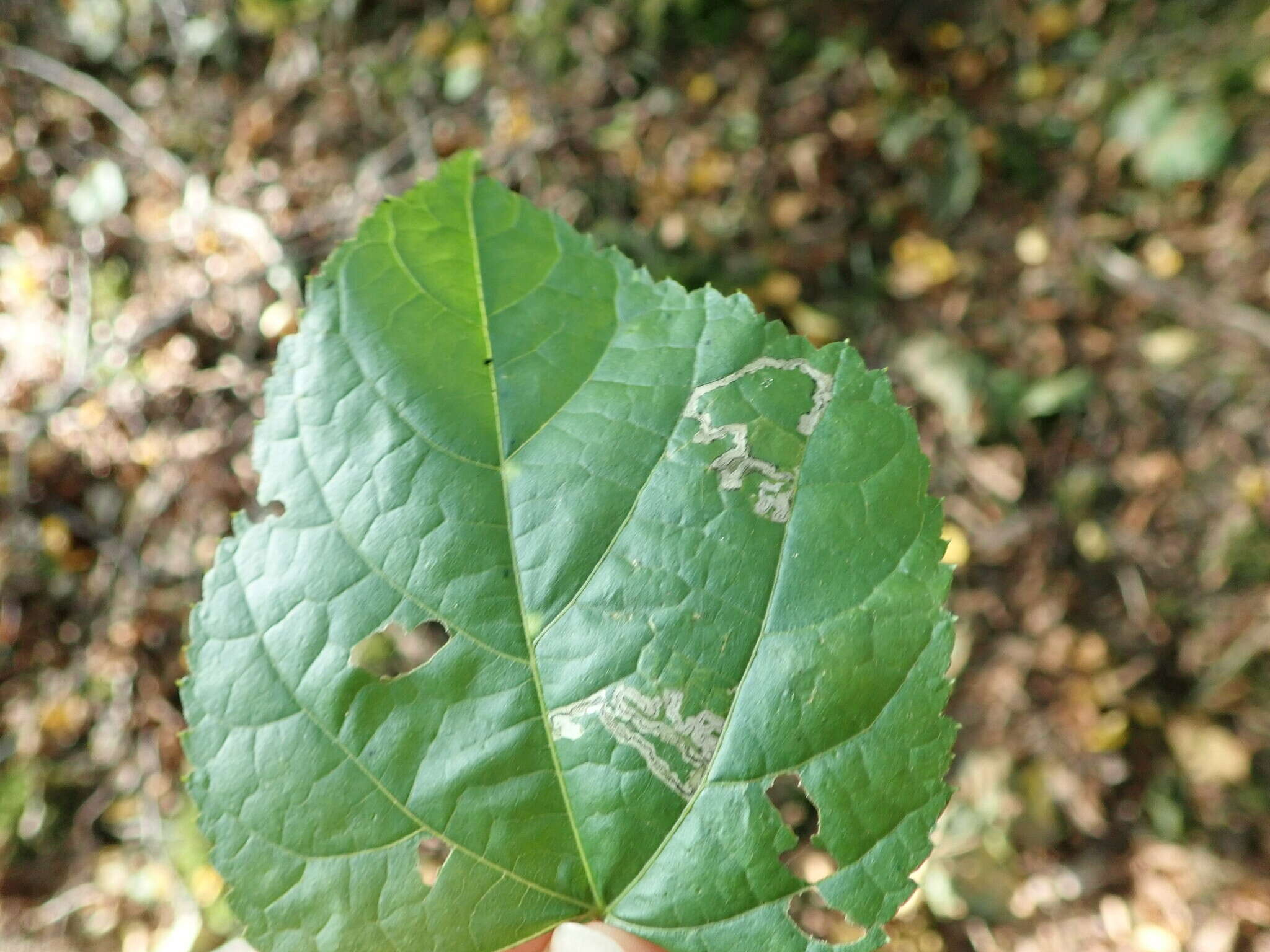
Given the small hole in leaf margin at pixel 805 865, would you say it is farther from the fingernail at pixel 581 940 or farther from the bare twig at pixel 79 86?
the bare twig at pixel 79 86

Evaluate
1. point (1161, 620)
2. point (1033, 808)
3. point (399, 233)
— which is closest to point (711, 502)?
point (399, 233)

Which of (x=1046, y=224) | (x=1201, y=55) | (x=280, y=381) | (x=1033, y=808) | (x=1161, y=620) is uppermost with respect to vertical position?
(x=280, y=381)

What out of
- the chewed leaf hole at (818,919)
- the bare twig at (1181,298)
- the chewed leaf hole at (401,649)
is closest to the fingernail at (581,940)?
the chewed leaf hole at (401,649)

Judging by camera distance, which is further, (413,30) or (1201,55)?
(413,30)

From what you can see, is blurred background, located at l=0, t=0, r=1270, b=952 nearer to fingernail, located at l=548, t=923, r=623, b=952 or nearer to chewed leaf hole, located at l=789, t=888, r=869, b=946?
chewed leaf hole, located at l=789, t=888, r=869, b=946

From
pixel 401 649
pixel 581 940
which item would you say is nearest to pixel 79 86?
pixel 401 649

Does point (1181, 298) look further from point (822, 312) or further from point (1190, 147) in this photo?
point (822, 312)

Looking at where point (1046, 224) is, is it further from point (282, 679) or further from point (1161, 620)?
point (282, 679)

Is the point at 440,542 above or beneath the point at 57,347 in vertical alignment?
above
